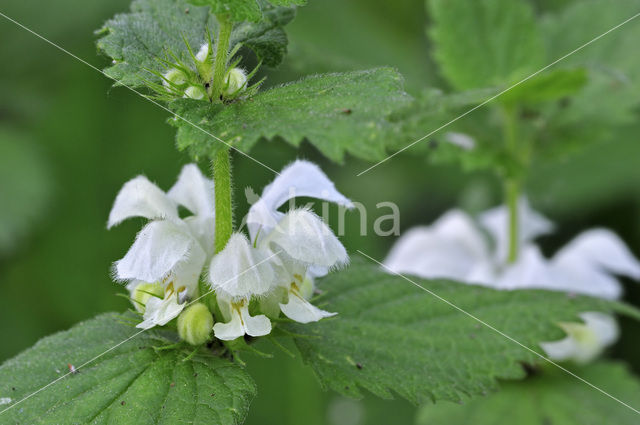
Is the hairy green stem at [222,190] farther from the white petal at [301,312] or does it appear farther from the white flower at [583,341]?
the white flower at [583,341]

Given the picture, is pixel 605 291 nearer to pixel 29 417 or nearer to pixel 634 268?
pixel 634 268

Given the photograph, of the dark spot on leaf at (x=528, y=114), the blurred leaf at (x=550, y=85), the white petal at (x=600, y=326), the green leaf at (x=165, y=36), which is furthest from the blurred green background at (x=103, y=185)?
the green leaf at (x=165, y=36)

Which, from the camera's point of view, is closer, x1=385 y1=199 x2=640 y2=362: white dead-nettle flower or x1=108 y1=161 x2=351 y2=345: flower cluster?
A: x1=108 y1=161 x2=351 y2=345: flower cluster

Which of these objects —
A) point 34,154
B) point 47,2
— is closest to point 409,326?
point 34,154

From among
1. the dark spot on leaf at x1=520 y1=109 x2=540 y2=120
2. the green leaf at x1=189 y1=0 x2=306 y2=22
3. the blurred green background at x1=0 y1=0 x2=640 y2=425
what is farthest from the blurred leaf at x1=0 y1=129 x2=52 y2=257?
the green leaf at x1=189 y1=0 x2=306 y2=22

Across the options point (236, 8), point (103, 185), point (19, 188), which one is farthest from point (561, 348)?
point (19, 188)

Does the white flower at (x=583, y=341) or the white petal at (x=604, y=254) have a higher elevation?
the white petal at (x=604, y=254)

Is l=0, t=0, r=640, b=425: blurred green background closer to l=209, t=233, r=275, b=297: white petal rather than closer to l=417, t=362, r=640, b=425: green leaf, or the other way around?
l=417, t=362, r=640, b=425: green leaf
